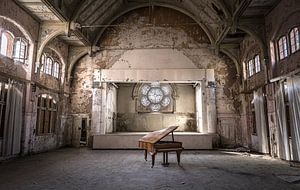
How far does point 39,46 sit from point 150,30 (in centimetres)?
629

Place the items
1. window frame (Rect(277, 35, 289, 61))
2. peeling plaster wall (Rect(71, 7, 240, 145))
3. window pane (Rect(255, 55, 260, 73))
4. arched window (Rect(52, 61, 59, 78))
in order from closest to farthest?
1. window frame (Rect(277, 35, 289, 61))
2. window pane (Rect(255, 55, 260, 73))
3. arched window (Rect(52, 61, 59, 78))
4. peeling plaster wall (Rect(71, 7, 240, 145))

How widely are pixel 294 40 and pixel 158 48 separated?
282 inches

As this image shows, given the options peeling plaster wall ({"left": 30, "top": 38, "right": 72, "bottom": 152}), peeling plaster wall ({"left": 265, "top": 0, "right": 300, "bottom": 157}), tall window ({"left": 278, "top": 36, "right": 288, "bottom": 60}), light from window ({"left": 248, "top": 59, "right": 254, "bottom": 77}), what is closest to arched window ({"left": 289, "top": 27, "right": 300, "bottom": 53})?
peeling plaster wall ({"left": 265, "top": 0, "right": 300, "bottom": 157})

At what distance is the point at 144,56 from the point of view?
13.1 m

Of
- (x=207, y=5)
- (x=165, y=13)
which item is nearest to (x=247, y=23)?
(x=207, y=5)

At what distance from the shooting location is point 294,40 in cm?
771

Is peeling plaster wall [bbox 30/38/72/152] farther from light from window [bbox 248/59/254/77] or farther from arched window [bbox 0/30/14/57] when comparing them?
light from window [bbox 248/59/254/77]

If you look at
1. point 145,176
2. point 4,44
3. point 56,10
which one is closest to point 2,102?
point 4,44

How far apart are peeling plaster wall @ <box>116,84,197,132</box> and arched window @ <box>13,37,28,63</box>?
8268 millimetres

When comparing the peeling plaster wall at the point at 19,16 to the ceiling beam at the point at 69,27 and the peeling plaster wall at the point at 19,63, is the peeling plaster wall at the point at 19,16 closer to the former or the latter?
the peeling plaster wall at the point at 19,63

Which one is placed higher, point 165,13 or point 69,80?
point 165,13

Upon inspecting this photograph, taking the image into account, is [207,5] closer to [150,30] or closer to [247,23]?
[247,23]

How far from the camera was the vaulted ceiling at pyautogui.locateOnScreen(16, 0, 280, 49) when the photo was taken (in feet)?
28.8

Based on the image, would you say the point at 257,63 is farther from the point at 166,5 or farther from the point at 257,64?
the point at 166,5
